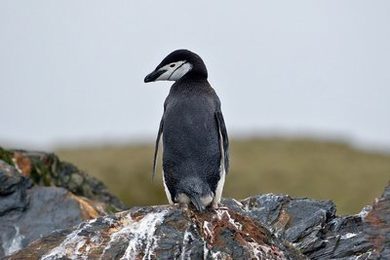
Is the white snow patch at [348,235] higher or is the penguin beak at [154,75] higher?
the penguin beak at [154,75]

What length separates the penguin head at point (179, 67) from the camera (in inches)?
521

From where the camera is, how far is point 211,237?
11.3m

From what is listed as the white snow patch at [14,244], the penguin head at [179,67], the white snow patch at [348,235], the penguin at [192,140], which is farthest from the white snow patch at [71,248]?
the white snow patch at [348,235]

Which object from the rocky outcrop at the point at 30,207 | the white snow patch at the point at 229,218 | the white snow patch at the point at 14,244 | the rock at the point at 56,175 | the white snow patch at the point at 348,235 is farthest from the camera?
the rock at the point at 56,175

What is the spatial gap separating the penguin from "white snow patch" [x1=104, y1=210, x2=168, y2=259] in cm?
91

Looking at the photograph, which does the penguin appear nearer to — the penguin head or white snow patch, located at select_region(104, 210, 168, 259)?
the penguin head

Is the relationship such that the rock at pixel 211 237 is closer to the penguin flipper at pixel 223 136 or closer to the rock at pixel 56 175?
the penguin flipper at pixel 223 136

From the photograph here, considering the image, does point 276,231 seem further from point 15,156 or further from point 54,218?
point 15,156

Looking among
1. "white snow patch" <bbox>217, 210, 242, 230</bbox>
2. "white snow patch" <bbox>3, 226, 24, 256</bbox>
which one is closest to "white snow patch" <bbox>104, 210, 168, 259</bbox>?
"white snow patch" <bbox>217, 210, 242, 230</bbox>

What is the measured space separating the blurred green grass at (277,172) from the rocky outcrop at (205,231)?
52.0 feet

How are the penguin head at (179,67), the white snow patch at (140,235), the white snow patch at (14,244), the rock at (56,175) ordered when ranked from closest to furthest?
the white snow patch at (140,235) → the penguin head at (179,67) → the white snow patch at (14,244) → the rock at (56,175)

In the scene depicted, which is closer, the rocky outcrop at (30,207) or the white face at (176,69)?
the white face at (176,69)

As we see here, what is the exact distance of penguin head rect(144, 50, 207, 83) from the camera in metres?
13.2

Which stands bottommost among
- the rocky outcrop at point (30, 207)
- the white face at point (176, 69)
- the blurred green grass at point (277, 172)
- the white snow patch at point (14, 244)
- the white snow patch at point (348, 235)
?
the blurred green grass at point (277, 172)
